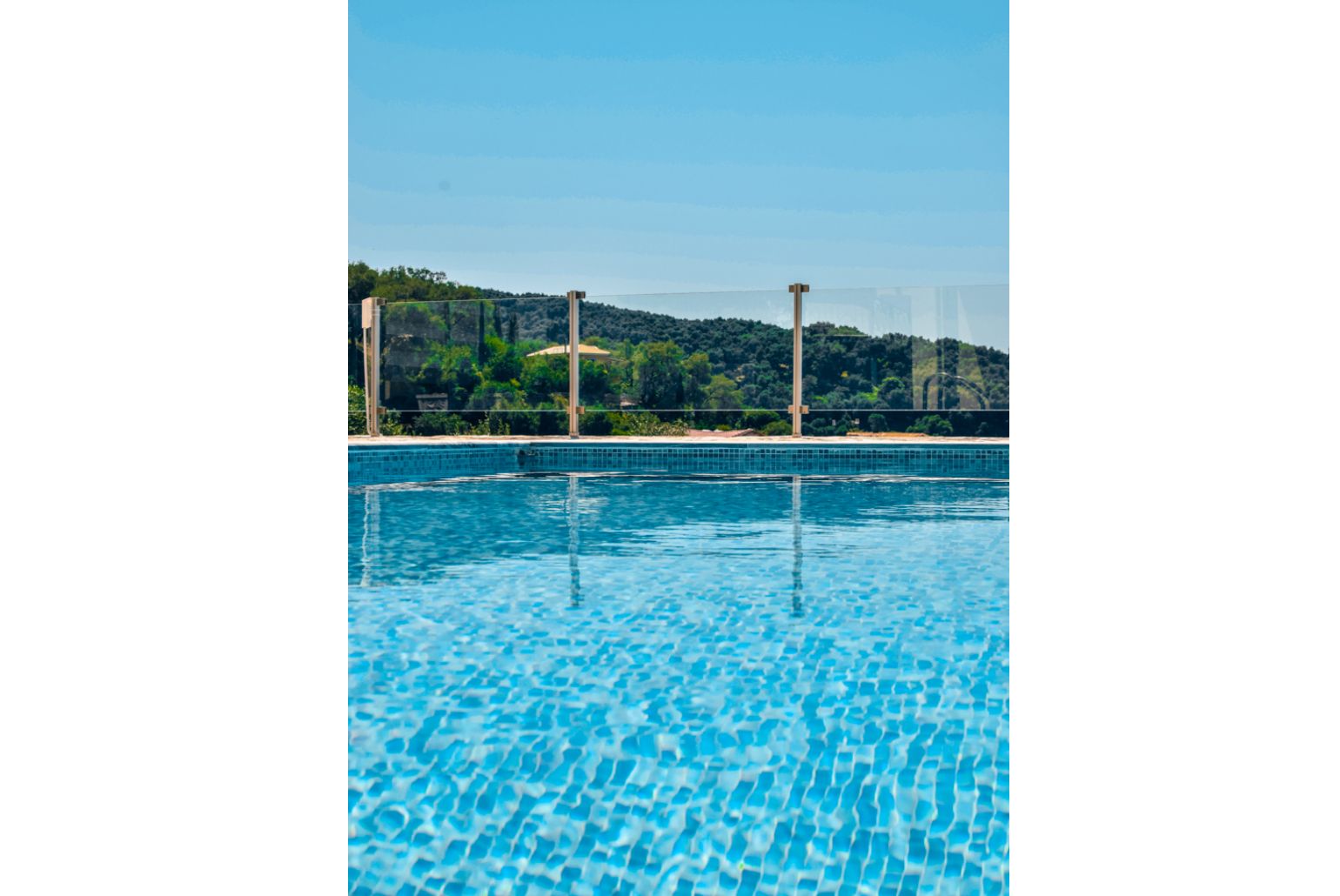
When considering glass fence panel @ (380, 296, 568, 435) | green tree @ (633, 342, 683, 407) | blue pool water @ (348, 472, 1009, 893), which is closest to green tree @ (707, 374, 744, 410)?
green tree @ (633, 342, 683, 407)

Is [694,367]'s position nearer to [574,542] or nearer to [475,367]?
[475,367]

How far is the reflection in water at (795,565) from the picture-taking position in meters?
4.23

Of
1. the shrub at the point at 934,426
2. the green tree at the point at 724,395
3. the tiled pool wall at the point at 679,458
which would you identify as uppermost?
the green tree at the point at 724,395

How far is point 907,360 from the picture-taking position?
1253 centimetres

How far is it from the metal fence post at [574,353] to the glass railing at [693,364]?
3cm

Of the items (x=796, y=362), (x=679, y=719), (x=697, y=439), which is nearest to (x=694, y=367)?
(x=697, y=439)

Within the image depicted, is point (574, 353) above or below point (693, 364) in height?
above

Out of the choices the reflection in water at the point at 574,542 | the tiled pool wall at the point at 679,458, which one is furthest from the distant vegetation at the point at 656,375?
the reflection in water at the point at 574,542

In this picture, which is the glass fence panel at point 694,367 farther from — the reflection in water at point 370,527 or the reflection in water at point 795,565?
the reflection in water at point 370,527

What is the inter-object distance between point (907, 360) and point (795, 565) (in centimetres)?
789

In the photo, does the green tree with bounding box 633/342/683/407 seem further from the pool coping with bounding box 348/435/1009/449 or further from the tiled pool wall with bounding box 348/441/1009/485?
the tiled pool wall with bounding box 348/441/1009/485
